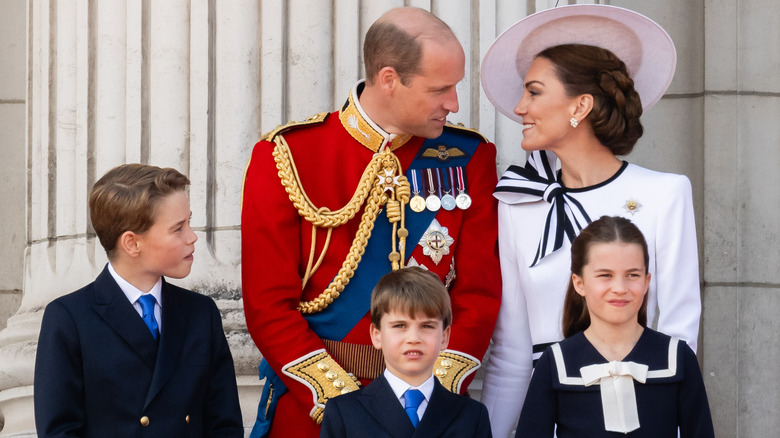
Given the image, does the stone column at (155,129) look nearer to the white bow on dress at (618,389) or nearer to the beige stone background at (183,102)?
the beige stone background at (183,102)

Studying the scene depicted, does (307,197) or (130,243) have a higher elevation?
(307,197)

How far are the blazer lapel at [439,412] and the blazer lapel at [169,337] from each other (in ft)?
2.40

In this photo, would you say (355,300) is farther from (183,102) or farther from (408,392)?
(183,102)

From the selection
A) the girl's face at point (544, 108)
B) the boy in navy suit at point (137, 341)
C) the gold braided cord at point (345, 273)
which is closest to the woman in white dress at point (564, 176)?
the girl's face at point (544, 108)

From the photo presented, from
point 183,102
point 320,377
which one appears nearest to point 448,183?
point 320,377

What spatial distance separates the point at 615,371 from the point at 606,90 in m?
1.02

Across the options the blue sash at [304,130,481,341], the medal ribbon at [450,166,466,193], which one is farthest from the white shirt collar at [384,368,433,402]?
the medal ribbon at [450,166,466,193]

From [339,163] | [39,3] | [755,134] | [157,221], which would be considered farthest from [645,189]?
[39,3]

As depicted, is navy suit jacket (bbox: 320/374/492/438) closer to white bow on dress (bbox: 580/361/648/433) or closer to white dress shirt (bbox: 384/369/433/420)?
white dress shirt (bbox: 384/369/433/420)

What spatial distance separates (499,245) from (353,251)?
497 millimetres

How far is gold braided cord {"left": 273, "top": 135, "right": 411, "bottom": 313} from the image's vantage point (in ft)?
13.0

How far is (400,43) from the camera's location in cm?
406

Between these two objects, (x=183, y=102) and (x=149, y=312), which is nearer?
(x=149, y=312)

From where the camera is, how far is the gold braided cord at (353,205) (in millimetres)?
3957
